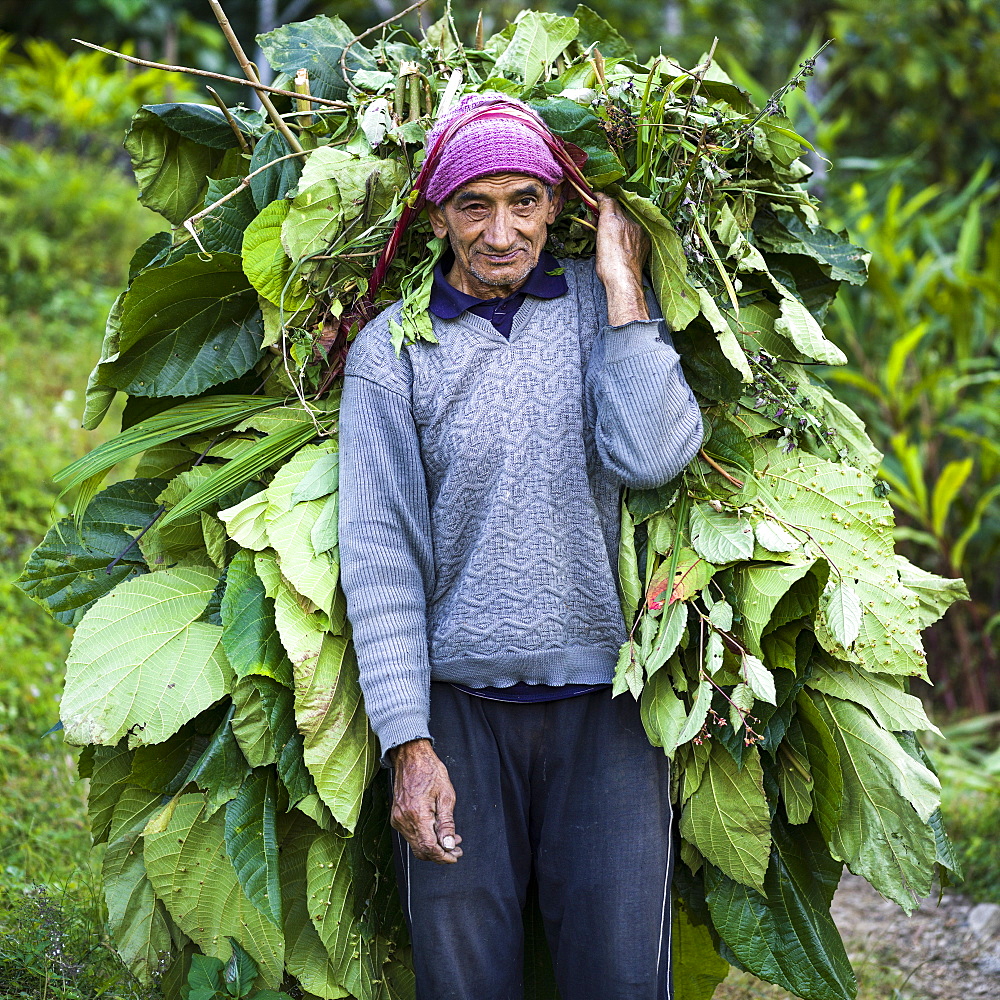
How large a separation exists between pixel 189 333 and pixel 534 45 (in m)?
0.87

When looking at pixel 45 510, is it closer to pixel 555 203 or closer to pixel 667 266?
pixel 555 203

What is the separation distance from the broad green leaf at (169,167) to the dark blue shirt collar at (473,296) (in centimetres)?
58

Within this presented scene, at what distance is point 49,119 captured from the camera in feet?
24.1

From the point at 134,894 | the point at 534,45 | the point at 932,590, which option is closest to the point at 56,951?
the point at 134,894

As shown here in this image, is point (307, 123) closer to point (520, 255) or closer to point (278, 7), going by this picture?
point (520, 255)

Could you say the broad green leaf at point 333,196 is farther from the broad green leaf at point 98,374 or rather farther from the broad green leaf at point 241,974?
the broad green leaf at point 241,974

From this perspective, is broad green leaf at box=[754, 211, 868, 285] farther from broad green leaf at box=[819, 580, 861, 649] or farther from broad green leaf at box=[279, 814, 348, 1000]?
broad green leaf at box=[279, 814, 348, 1000]

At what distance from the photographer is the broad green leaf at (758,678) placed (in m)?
1.70

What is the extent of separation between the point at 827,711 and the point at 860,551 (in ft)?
0.94

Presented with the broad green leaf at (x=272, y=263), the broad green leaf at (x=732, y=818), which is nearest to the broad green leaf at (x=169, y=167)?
the broad green leaf at (x=272, y=263)

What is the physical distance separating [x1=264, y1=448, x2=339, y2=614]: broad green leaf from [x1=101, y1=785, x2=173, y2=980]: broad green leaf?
52 centimetres

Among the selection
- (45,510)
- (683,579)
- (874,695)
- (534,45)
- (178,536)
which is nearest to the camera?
(683,579)

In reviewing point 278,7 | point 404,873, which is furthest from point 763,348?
point 278,7

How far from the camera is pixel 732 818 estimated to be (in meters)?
1.82
